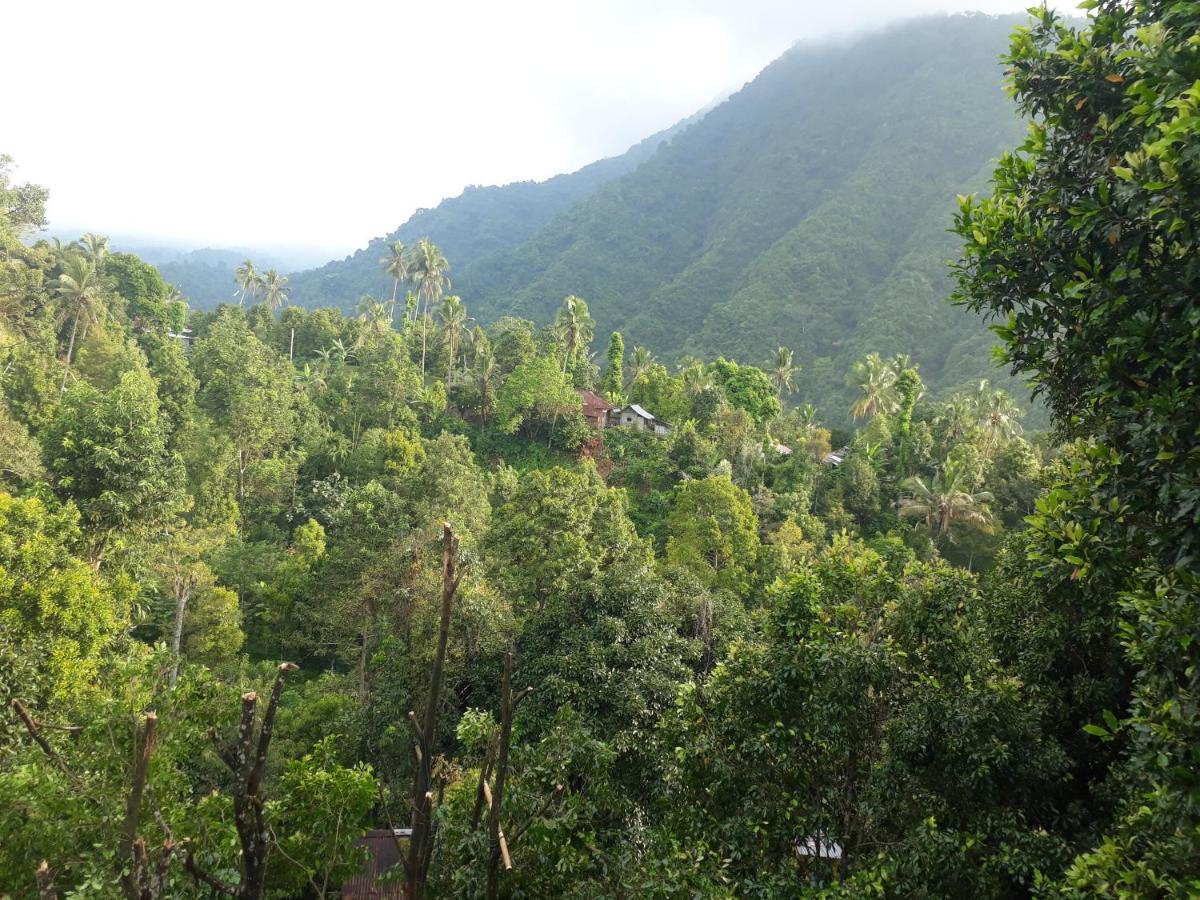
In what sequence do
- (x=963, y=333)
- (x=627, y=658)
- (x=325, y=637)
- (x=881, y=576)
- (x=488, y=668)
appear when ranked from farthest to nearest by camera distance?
(x=963, y=333) < (x=325, y=637) < (x=488, y=668) < (x=627, y=658) < (x=881, y=576)

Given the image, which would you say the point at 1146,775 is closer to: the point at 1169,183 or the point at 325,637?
the point at 1169,183

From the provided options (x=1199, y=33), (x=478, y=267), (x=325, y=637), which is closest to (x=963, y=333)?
(x=325, y=637)

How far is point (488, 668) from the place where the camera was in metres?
16.4

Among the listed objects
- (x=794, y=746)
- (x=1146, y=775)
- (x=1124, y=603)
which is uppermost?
(x=1124, y=603)

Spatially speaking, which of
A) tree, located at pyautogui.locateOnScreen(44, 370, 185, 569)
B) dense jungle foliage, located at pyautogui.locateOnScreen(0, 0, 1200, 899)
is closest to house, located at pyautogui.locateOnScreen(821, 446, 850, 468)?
dense jungle foliage, located at pyautogui.locateOnScreen(0, 0, 1200, 899)

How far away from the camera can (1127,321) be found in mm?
4535

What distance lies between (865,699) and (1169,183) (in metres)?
5.32

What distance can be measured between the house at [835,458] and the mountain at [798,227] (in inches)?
1044

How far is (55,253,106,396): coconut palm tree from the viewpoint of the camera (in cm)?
3512

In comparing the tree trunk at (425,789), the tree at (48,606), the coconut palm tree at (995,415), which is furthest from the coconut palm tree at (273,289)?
the tree trunk at (425,789)

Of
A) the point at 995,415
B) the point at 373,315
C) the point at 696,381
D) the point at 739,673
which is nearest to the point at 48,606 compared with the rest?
the point at 739,673

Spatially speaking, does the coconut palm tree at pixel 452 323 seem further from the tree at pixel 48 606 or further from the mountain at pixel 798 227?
the mountain at pixel 798 227

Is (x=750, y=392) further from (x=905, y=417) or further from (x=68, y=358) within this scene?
(x=68, y=358)

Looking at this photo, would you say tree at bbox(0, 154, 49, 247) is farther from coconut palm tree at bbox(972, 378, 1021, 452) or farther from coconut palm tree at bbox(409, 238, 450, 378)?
coconut palm tree at bbox(972, 378, 1021, 452)
